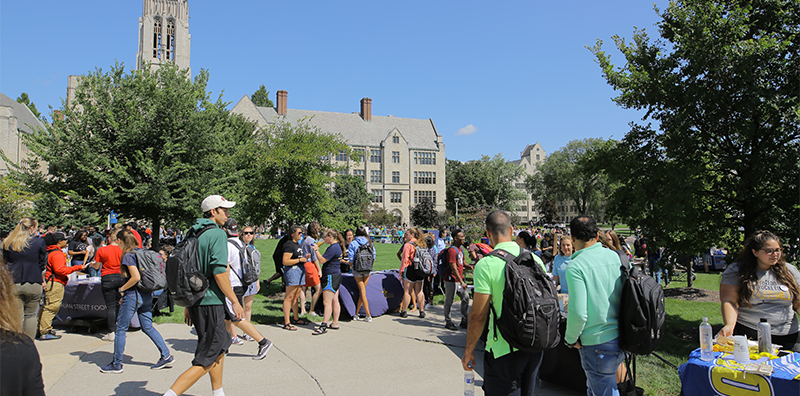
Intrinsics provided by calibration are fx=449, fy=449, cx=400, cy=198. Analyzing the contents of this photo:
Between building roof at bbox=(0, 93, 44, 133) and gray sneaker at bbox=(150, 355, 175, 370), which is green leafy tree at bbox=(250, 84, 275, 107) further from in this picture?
gray sneaker at bbox=(150, 355, 175, 370)

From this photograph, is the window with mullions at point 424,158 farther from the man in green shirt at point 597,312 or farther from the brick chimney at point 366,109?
the man in green shirt at point 597,312

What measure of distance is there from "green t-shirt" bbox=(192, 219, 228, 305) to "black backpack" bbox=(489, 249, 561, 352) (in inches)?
107

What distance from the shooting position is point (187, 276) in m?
4.28

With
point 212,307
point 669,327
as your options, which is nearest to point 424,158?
point 669,327

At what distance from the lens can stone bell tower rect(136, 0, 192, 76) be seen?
157 feet

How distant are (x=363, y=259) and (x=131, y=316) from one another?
393 centimetres

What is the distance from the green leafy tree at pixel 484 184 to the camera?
76.0 meters

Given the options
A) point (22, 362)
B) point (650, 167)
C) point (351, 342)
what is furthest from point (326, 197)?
point (22, 362)

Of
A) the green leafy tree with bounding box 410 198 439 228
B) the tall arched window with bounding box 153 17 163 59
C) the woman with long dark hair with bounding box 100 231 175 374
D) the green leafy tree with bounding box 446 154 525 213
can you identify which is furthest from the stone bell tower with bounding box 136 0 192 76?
the woman with long dark hair with bounding box 100 231 175 374

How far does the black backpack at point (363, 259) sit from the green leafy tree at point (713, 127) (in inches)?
185

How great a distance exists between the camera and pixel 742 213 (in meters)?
8.12

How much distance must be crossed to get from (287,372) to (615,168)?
6.44 metres

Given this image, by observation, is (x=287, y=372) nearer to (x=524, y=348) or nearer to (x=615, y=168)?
(x=524, y=348)

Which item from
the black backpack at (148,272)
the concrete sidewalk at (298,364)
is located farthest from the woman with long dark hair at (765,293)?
the black backpack at (148,272)
